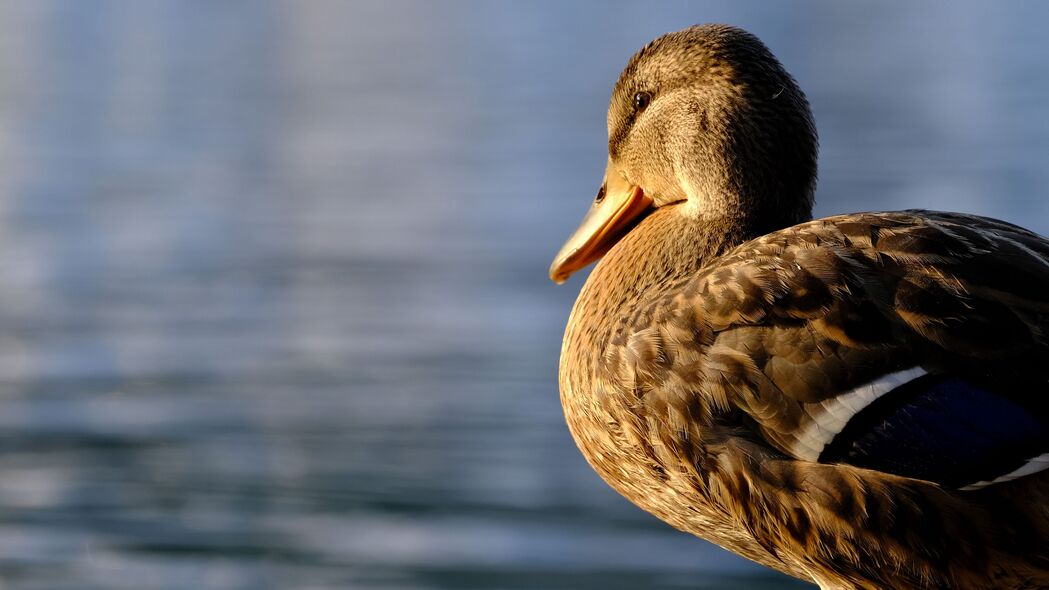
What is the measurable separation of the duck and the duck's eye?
43 centimetres

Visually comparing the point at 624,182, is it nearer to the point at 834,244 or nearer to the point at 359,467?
the point at 834,244

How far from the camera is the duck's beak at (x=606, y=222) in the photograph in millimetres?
4582

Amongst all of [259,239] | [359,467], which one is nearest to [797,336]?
[359,467]

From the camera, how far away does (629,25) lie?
26203 mm

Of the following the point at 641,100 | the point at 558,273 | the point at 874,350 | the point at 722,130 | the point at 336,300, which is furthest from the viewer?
the point at 336,300

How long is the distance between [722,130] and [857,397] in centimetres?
89

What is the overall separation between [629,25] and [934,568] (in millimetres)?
23239

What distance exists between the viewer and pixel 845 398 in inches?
139

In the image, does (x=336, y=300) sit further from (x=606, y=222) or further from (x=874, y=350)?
(x=874, y=350)

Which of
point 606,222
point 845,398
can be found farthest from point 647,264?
point 845,398

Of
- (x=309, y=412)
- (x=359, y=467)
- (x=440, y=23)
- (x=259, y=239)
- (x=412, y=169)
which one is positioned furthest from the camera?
(x=440, y=23)

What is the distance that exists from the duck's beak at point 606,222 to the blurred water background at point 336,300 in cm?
235

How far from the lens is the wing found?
343 cm

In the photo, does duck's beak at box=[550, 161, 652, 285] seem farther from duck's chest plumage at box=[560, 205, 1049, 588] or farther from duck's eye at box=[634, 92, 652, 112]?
duck's chest plumage at box=[560, 205, 1049, 588]
